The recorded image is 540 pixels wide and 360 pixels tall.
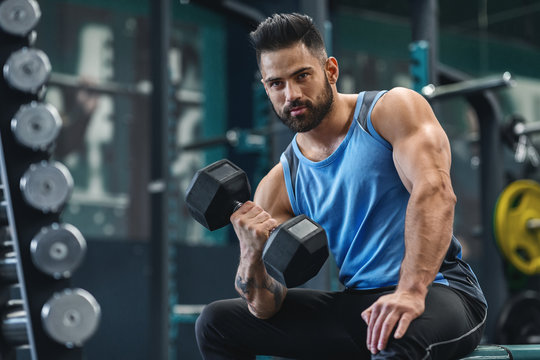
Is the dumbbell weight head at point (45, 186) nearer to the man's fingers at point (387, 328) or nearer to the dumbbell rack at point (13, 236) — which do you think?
the dumbbell rack at point (13, 236)

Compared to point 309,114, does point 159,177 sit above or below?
below

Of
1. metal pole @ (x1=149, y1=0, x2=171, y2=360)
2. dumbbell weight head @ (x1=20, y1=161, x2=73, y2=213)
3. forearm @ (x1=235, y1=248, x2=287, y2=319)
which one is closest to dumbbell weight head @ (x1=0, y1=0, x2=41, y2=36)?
dumbbell weight head @ (x1=20, y1=161, x2=73, y2=213)

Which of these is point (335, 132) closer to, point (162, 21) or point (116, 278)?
point (162, 21)

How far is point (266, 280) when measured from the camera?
1504 mm

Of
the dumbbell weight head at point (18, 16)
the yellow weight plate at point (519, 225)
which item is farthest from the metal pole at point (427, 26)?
the dumbbell weight head at point (18, 16)

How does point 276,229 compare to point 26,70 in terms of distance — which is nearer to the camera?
point 276,229

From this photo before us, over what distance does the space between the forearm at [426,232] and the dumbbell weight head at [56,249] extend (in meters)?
0.83

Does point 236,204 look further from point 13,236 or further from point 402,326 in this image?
point 13,236

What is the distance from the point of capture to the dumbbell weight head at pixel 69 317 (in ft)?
5.84

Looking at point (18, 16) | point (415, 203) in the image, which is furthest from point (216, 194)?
point (18, 16)

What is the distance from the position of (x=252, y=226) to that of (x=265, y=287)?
0.15 metres

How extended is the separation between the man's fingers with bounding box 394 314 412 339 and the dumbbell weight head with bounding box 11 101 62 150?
0.99 m

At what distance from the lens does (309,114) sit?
1.54 m

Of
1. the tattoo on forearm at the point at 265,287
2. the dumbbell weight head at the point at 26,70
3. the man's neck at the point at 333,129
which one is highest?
the dumbbell weight head at the point at 26,70
